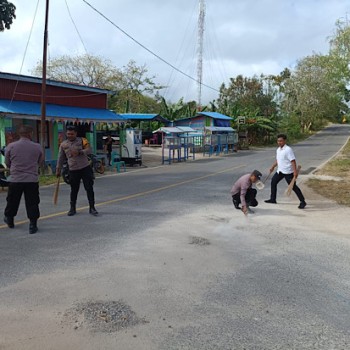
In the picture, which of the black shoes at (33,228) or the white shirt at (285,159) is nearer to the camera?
the black shoes at (33,228)

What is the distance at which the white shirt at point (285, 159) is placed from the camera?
9.14 meters

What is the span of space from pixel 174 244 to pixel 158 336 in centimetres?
264

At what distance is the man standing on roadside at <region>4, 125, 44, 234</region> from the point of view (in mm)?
6387

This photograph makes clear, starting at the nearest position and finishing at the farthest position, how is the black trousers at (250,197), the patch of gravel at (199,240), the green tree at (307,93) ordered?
the patch of gravel at (199,240), the black trousers at (250,197), the green tree at (307,93)

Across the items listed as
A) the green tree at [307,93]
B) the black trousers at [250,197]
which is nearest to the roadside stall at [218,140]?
the black trousers at [250,197]

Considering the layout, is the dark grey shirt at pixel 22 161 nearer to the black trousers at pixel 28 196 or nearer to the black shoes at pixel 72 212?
the black trousers at pixel 28 196

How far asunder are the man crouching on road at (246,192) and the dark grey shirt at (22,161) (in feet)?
12.8

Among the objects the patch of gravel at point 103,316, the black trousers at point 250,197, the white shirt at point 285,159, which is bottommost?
the patch of gravel at point 103,316

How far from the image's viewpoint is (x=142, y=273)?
4645 mm

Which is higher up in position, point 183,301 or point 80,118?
point 80,118

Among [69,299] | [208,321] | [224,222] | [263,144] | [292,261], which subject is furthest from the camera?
[263,144]

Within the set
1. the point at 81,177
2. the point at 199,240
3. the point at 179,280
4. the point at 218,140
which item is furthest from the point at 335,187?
the point at 218,140

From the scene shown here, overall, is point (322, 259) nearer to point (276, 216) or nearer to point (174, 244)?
point (174, 244)

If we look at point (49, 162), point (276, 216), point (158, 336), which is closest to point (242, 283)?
point (158, 336)
